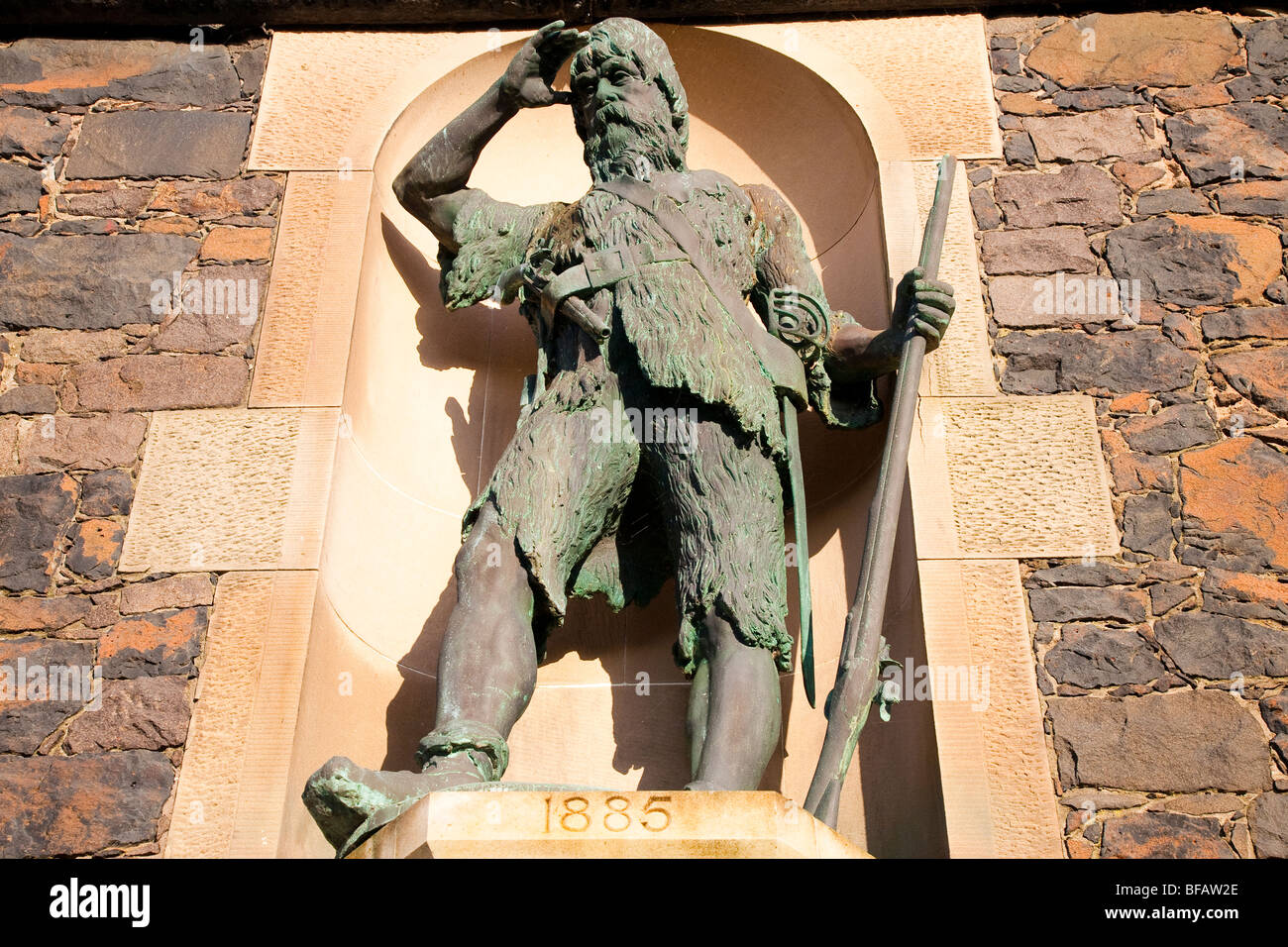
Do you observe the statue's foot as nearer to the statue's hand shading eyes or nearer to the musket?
the musket

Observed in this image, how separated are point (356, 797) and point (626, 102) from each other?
6.43 ft

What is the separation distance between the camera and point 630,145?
13.7 ft

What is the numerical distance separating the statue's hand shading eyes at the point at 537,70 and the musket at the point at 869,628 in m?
1.08

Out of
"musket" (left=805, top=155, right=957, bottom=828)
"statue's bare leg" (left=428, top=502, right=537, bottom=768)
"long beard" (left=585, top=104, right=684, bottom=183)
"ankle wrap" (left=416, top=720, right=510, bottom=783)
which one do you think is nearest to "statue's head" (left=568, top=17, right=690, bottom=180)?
"long beard" (left=585, top=104, right=684, bottom=183)

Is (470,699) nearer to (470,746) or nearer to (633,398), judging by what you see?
Result: (470,746)

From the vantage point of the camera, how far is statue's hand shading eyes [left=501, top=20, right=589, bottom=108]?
4277 mm

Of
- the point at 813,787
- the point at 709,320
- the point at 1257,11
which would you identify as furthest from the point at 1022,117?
the point at 813,787

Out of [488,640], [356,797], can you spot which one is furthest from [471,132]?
[356,797]

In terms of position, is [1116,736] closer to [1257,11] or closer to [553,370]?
[553,370]

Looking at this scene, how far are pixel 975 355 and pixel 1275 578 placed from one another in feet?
3.03

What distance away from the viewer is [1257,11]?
202 inches

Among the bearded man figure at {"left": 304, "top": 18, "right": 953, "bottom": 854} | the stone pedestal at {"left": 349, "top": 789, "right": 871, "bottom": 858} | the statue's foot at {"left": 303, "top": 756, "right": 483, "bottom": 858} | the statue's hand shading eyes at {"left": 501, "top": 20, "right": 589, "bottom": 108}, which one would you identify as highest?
the statue's hand shading eyes at {"left": 501, "top": 20, "right": 589, "bottom": 108}

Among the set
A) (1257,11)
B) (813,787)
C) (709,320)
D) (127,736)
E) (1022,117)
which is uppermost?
(1257,11)
